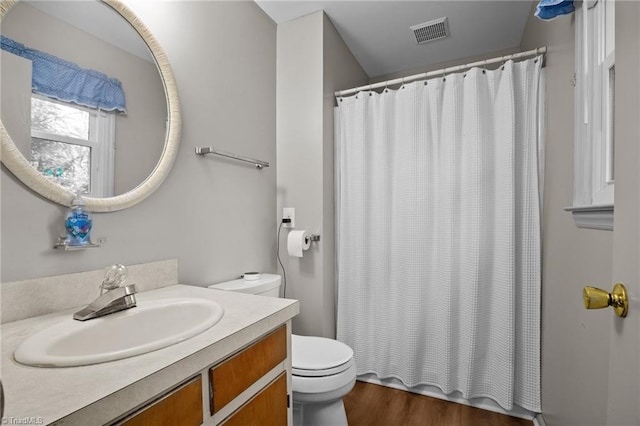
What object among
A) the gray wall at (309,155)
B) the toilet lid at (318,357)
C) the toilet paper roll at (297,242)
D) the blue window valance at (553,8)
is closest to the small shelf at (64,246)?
→ the toilet lid at (318,357)

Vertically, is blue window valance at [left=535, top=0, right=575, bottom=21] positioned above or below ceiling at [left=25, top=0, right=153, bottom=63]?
A: above

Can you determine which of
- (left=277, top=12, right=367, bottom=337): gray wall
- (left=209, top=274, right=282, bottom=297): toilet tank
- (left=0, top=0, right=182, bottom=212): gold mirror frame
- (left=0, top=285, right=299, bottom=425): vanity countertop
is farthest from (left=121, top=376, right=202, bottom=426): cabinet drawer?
(left=277, top=12, right=367, bottom=337): gray wall

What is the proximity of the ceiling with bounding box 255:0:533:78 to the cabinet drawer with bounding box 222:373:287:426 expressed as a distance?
6.98ft

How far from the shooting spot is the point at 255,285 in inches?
62.2

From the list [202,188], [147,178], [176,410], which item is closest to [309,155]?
[202,188]

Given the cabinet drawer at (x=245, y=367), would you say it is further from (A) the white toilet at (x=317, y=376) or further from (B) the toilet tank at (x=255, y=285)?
(B) the toilet tank at (x=255, y=285)

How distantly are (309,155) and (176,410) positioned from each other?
1650 millimetres

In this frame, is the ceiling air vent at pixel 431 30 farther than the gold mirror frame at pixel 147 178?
Yes

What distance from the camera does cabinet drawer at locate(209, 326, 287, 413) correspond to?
2.39ft

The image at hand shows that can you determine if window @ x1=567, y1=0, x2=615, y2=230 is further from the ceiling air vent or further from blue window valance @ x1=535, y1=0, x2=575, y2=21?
the ceiling air vent

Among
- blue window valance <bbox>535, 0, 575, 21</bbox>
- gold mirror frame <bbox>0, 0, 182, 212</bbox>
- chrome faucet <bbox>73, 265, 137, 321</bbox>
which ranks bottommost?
chrome faucet <bbox>73, 265, 137, 321</bbox>

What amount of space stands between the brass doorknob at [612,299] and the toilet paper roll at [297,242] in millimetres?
1519

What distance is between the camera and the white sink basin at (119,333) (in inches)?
24.2

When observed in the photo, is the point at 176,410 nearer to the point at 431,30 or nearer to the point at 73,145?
the point at 73,145
